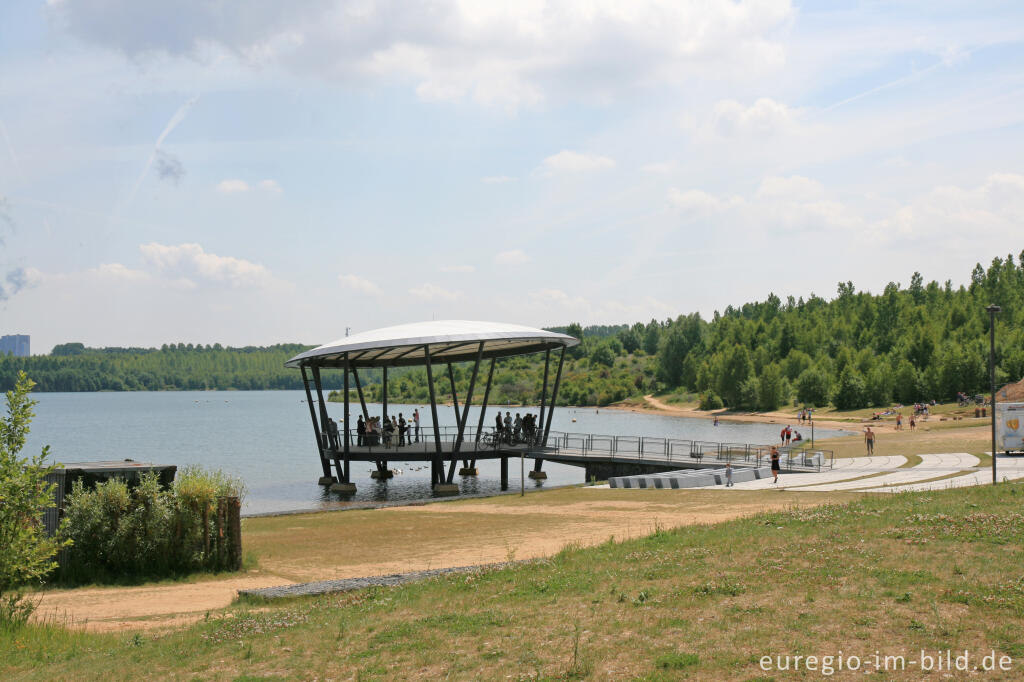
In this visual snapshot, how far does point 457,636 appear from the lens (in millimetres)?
10297

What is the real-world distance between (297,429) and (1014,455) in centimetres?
9039

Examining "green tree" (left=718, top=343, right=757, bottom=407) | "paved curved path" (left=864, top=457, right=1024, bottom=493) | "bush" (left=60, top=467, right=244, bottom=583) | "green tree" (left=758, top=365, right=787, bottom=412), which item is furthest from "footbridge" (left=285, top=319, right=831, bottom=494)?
"green tree" (left=718, top=343, right=757, bottom=407)

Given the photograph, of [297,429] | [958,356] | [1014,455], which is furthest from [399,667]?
[958,356]

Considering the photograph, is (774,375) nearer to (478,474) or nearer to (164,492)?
(478,474)

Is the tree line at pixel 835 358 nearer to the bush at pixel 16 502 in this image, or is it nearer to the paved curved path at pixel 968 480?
the paved curved path at pixel 968 480

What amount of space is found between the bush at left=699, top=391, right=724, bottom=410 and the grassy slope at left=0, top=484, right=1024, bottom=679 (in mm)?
134715

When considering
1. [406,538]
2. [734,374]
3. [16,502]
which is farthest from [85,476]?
[734,374]

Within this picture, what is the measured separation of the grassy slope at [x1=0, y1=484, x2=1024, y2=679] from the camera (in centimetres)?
912

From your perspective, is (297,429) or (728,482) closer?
(728,482)

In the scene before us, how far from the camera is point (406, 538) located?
21953mm

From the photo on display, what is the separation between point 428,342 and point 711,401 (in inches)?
4608

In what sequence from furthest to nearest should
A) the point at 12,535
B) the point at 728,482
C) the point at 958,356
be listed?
the point at 958,356 → the point at 728,482 → the point at 12,535

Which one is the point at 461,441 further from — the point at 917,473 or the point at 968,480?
the point at 968,480

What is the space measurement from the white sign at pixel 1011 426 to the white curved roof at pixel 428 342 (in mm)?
19736
